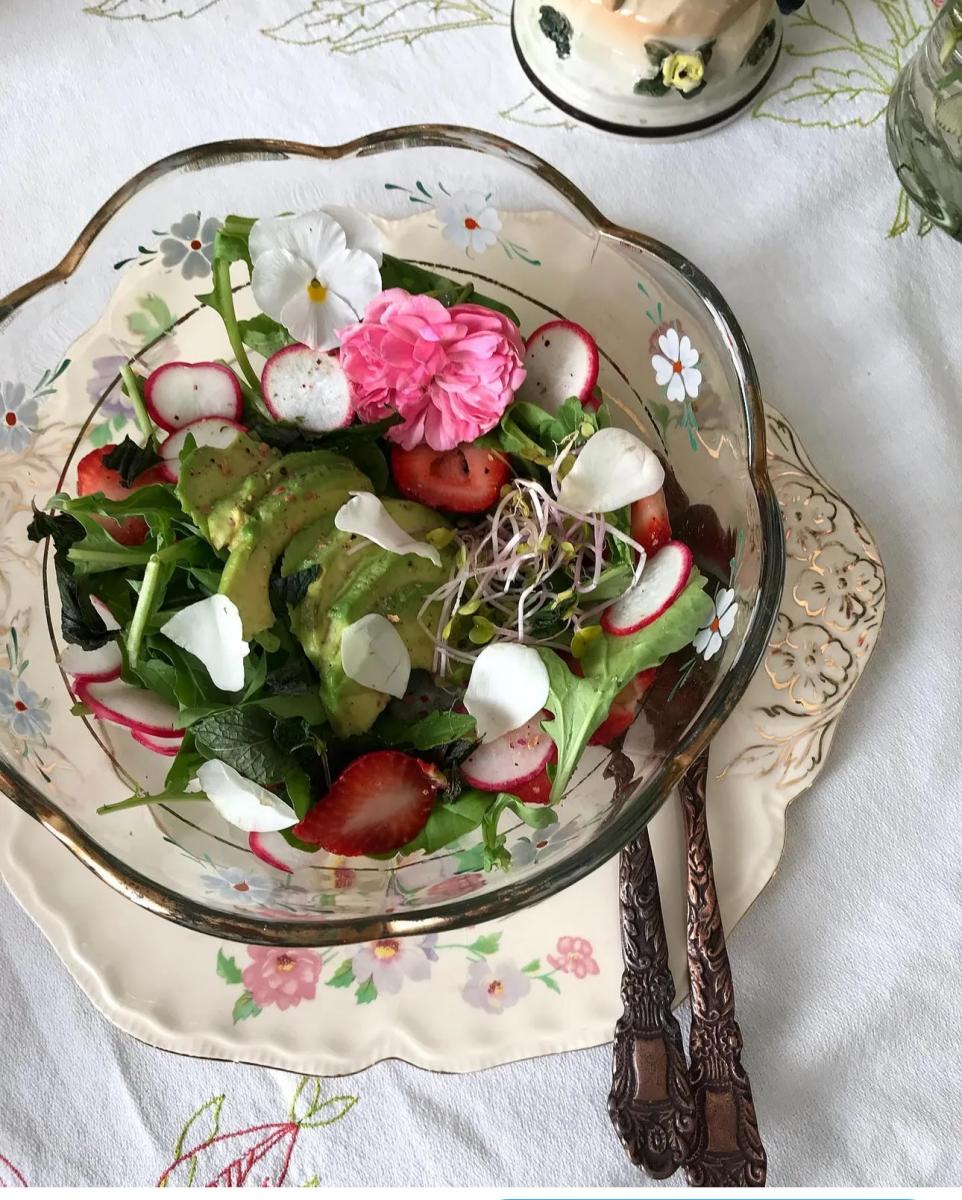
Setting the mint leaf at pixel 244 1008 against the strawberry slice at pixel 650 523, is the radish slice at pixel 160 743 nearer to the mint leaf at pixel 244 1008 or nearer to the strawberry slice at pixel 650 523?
the mint leaf at pixel 244 1008

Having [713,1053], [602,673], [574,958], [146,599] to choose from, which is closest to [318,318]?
[146,599]

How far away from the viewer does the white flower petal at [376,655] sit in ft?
2.64

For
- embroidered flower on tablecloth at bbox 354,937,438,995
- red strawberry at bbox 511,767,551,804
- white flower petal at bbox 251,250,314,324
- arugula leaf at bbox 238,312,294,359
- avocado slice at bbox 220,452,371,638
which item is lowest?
embroidered flower on tablecloth at bbox 354,937,438,995

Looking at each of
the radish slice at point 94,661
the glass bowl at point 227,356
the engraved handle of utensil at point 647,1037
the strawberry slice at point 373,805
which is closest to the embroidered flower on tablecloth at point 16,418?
the glass bowl at point 227,356

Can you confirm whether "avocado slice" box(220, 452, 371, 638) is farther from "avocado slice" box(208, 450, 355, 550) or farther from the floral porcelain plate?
the floral porcelain plate

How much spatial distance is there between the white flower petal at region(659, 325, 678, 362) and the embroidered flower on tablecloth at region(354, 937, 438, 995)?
572 mm

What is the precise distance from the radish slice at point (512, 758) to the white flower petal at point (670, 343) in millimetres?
351

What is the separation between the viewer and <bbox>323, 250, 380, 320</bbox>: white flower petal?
35.8 inches

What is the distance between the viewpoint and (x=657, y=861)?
0.94 meters

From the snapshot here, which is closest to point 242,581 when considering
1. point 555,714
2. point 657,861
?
point 555,714

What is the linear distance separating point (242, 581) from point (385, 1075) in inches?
18.8

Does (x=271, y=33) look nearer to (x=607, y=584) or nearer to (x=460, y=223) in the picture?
(x=460, y=223)

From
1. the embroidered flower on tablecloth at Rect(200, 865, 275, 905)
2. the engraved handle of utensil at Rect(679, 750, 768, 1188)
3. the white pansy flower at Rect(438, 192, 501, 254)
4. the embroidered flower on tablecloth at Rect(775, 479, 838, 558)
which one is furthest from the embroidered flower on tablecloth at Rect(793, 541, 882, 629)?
the embroidered flower on tablecloth at Rect(200, 865, 275, 905)

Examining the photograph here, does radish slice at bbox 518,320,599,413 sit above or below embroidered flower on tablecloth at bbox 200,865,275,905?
above
